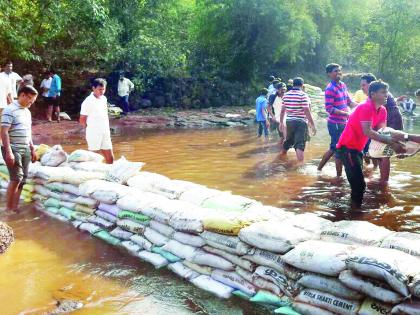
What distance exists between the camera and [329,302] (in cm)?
293

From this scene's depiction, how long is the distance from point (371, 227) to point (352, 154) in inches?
69.9

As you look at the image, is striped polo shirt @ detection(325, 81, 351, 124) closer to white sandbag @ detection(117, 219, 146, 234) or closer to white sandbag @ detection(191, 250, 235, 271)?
white sandbag @ detection(117, 219, 146, 234)

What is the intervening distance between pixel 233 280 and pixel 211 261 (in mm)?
236

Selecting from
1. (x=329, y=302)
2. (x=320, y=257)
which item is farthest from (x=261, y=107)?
(x=329, y=302)

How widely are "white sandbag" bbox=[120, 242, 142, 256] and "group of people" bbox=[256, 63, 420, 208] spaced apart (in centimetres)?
237

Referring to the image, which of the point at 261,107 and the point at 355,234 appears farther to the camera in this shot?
the point at 261,107

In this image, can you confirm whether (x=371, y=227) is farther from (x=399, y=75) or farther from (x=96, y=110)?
(x=399, y=75)

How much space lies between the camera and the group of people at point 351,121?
482cm

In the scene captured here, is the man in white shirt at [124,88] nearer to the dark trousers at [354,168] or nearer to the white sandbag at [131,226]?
the dark trousers at [354,168]

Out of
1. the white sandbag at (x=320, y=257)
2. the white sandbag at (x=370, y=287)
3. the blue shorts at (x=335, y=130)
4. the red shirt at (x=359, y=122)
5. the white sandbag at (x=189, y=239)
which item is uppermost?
the red shirt at (x=359, y=122)

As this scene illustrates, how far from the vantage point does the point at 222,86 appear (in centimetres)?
2119

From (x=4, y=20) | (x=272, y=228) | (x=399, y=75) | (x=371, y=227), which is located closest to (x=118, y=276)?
(x=272, y=228)

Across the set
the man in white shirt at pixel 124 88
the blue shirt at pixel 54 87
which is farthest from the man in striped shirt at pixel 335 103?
the man in white shirt at pixel 124 88

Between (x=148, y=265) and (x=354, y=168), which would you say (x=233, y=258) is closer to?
(x=148, y=265)
